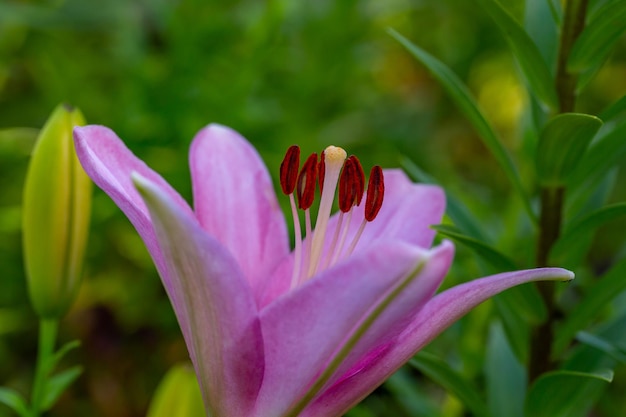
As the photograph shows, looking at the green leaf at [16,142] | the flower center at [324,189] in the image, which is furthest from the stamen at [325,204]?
the green leaf at [16,142]

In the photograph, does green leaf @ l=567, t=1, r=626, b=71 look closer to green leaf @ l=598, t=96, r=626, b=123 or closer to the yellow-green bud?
green leaf @ l=598, t=96, r=626, b=123

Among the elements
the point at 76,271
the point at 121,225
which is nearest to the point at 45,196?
the point at 76,271

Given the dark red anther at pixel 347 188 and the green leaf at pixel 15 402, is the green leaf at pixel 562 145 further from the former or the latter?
the green leaf at pixel 15 402

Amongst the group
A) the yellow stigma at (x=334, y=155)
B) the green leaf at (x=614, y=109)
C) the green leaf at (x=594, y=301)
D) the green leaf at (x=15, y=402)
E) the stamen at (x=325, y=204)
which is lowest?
the green leaf at (x=15, y=402)

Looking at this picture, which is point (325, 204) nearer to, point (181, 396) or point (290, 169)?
point (290, 169)

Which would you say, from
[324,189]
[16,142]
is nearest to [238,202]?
[324,189]

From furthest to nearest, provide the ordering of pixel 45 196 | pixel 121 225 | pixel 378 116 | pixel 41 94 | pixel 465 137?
pixel 465 137 < pixel 378 116 < pixel 41 94 < pixel 121 225 < pixel 45 196

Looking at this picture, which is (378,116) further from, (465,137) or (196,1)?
(196,1)

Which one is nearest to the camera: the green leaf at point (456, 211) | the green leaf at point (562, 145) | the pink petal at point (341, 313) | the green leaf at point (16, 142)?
the pink petal at point (341, 313)
